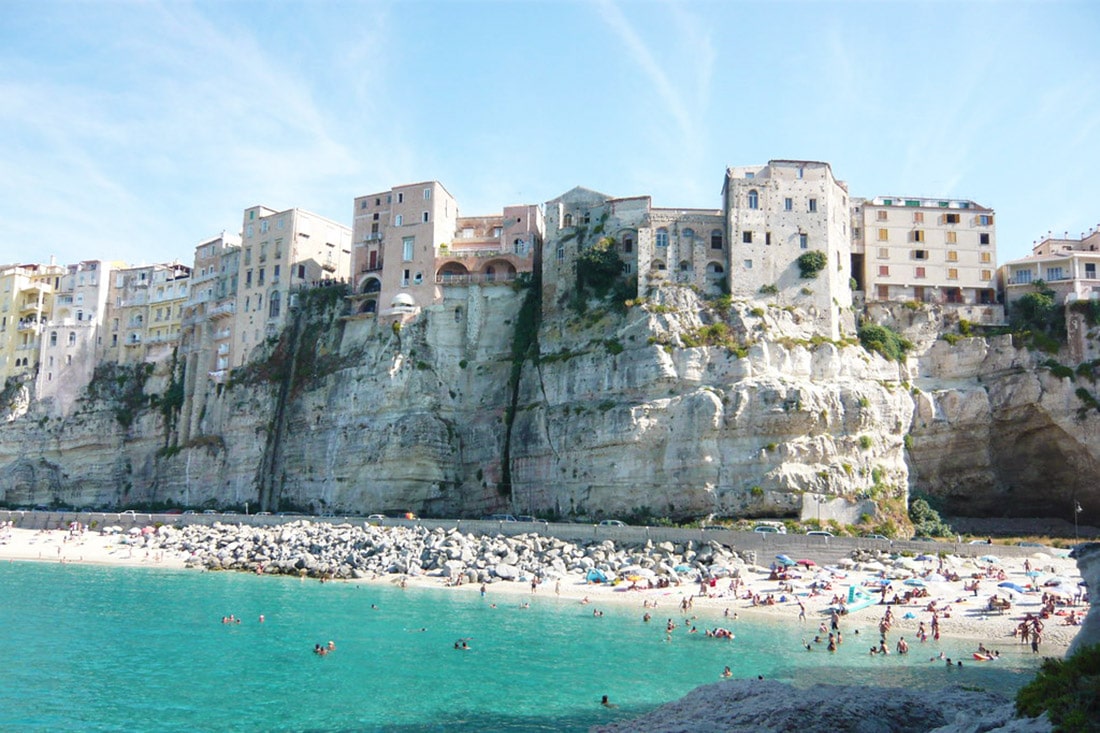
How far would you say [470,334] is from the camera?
69.8 meters

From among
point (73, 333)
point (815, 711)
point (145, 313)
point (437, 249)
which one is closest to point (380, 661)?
point (815, 711)

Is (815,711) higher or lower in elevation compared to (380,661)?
higher

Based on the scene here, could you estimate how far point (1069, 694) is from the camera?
1588cm

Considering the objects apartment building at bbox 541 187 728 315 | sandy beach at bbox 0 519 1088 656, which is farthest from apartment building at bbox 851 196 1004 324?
sandy beach at bbox 0 519 1088 656

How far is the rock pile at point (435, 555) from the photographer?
49.4m

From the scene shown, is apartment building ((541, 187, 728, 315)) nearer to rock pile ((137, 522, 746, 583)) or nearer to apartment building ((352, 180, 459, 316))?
apartment building ((352, 180, 459, 316))

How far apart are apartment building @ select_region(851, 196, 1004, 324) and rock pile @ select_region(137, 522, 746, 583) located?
2509 centimetres

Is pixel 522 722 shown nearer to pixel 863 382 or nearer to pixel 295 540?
pixel 295 540

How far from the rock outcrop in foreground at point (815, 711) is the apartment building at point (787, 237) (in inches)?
1465

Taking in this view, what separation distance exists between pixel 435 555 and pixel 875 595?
22.5 meters

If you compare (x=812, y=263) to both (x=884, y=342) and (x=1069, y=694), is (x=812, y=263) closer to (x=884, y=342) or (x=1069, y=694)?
(x=884, y=342)

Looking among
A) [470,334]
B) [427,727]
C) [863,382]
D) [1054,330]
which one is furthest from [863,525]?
[427,727]

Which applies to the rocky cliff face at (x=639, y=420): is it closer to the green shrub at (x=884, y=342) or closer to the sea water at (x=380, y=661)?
the green shrub at (x=884, y=342)

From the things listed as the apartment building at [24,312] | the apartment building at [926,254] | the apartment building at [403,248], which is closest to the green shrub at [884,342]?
the apartment building at [926,254]
